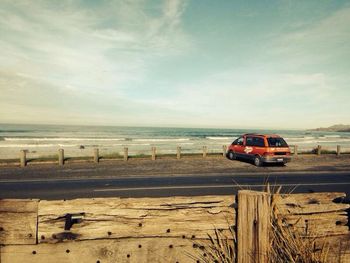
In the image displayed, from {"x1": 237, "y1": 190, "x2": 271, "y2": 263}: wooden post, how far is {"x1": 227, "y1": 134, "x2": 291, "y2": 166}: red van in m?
14.9

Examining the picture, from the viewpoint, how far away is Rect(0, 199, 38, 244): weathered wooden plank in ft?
6.81

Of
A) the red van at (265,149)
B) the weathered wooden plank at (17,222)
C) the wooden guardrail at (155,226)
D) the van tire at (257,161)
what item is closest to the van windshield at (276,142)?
the red van at (265,149)

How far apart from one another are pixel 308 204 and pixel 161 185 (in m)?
8.79

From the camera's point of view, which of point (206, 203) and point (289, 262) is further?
point (206, 203)

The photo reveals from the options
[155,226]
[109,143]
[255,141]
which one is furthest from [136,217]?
[109,143]

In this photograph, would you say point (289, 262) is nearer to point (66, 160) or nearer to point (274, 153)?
point (274, 153)

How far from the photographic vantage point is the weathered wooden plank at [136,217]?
2125mm

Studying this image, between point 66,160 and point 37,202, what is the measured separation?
17323 millimetres

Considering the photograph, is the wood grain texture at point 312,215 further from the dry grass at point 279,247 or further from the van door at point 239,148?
the van door at point 239,148

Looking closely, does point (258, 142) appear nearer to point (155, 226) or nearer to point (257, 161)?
point (257, 161)

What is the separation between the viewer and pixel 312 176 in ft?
43.0

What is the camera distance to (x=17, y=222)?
6.84 feet

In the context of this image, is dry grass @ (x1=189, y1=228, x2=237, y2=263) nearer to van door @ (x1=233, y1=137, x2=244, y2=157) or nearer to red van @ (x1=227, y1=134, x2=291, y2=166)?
red van @ (x1=227, y1=134, x2=291, y2=166)

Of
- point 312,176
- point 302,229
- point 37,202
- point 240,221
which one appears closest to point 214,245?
point 240,221
